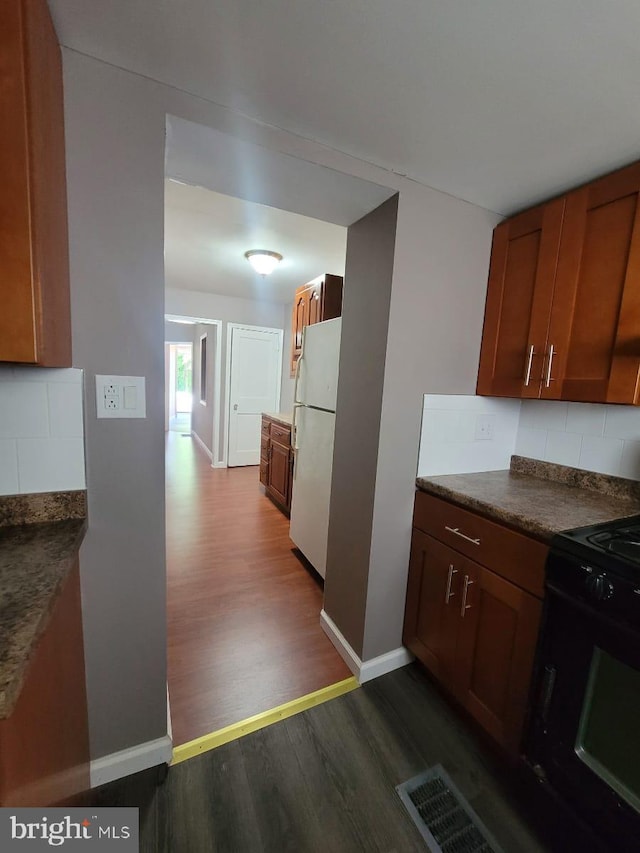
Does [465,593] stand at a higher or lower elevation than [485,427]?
lower

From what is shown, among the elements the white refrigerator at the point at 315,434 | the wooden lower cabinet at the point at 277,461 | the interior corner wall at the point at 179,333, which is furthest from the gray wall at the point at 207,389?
the white refrigerator at the point at 315,434

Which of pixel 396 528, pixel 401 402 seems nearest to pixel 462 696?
pixel 396 528

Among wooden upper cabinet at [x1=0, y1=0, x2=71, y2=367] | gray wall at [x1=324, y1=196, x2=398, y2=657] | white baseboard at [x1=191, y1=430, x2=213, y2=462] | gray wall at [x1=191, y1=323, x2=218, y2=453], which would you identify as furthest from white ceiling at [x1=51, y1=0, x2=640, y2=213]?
white baseboard at [x1=191, y1=430, x2=213, y2=462]

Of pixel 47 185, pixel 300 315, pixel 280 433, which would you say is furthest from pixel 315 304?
pixel 47 185

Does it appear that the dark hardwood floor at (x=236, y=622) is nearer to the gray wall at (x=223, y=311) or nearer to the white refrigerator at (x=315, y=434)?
the white refrigerator at (x=315, y=434)

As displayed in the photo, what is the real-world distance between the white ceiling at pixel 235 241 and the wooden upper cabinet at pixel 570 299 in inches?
56.4

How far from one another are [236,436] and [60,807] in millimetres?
4478

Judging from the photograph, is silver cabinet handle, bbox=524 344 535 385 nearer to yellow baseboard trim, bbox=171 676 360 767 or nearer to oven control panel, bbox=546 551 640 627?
oven control panel, bbox=546 551 640 627

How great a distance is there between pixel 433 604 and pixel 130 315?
1.60 metres

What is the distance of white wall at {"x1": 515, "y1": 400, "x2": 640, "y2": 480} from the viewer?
149 centimetres

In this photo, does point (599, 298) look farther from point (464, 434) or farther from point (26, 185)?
point (26, 185)

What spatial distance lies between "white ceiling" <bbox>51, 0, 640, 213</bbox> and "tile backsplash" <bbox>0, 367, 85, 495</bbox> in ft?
2.85

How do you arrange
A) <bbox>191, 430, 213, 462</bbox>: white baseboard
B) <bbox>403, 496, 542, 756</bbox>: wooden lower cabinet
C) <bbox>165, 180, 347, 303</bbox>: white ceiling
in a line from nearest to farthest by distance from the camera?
1. <bbox>403, 496, 542, 756</bbox>: wooden lower cabinet
2. <bbox>165, 180, 347, 303</bbox>: white ceiling
3. <bbox>191, 430, 213, 462</bbox>: white baseboard

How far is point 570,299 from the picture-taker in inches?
54.1
